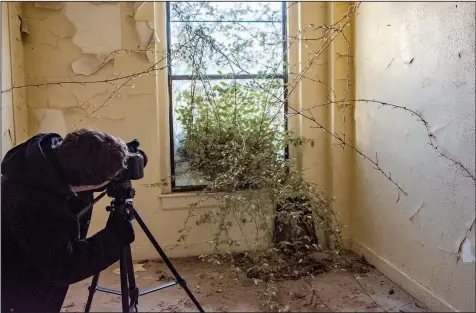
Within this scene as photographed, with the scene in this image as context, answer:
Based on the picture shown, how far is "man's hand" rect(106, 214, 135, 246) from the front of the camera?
129cm

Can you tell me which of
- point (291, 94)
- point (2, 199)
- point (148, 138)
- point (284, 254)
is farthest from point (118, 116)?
point (2, 199)

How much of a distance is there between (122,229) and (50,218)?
0.65ft

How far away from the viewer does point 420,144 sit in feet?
6.47

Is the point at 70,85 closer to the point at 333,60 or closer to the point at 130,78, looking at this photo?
the point at 130,78

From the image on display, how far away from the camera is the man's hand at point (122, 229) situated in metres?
1.29

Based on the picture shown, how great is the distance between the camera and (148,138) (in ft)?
8.71

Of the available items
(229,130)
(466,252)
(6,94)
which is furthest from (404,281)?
(6,94)

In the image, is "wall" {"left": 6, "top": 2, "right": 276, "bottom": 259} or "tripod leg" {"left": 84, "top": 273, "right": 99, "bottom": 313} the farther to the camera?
"wall" {"left": 6, "top": 2, "right": 276, "bottom": 259}

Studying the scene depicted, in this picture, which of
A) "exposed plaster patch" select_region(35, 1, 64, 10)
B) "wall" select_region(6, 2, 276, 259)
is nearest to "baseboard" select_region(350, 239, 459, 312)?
"wall" select_region(6, 2, 276, 259)

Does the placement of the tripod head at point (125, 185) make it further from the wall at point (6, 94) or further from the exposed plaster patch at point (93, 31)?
the exposed plaster patch at point (93, 31)

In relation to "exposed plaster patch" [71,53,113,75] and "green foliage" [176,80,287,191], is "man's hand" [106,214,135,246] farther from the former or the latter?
"exposed plaster patch" [71,53,113,75]

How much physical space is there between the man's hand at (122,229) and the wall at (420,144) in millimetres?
1228

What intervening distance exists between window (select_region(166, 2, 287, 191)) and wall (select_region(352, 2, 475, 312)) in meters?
0.49

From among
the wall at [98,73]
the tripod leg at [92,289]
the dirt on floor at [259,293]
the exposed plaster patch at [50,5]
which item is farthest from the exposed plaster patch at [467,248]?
the exposed plaster patch at [50,5]
